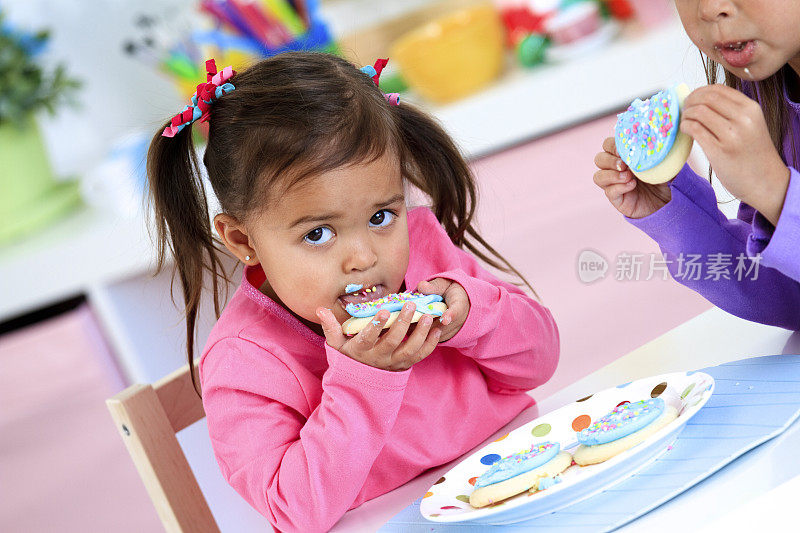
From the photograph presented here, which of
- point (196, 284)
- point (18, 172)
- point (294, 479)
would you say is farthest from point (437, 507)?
point (18, 172)

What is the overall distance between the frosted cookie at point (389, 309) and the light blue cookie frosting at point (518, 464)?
17 centimetres

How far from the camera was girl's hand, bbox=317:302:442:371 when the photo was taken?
0.80 meters

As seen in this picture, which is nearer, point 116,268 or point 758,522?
point 758,522

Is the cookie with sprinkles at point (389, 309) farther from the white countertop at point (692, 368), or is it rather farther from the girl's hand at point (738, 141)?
the girl's hand at point (738, 141)

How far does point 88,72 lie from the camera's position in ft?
7.79

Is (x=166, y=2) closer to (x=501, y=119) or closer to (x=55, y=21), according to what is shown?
(x=55, y=21)

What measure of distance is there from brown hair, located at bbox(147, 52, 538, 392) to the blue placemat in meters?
0.37

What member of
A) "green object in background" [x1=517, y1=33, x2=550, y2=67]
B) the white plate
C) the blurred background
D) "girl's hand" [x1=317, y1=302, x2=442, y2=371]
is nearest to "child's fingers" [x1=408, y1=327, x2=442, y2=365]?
"girl's hand" [x1=317, y1=302, x2=442, y2=371]

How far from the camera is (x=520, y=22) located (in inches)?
92.6

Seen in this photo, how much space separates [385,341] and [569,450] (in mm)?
187

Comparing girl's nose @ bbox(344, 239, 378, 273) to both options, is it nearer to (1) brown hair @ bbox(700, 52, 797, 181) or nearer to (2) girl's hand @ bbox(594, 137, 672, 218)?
(2) girl's hand @ bbox(594, 137, 672, 218)

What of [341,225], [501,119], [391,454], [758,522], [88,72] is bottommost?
[758,522]

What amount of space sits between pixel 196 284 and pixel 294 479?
30 centimetres

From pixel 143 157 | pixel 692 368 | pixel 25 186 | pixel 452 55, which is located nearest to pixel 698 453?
pixel 692 368
